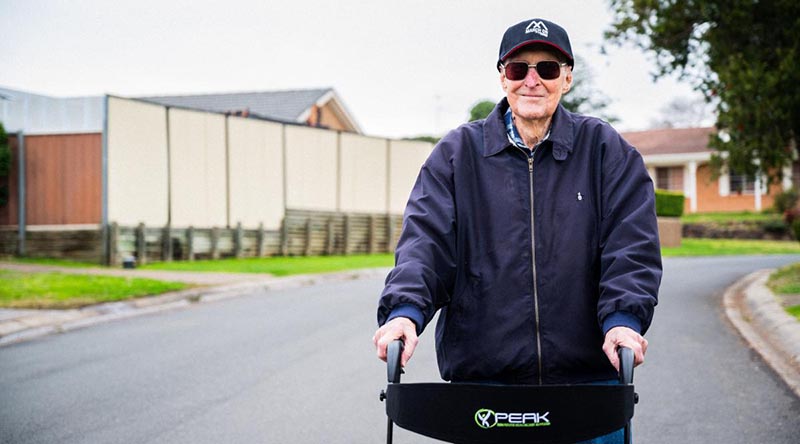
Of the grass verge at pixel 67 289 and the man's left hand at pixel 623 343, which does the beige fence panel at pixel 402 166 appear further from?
the man's left hand at pixel 623 343

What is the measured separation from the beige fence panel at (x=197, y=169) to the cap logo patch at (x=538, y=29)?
18025mm

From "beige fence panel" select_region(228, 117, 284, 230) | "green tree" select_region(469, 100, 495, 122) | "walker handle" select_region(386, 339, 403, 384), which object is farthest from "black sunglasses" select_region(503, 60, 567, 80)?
"green tree" select_region(469, 100, 495, 122)

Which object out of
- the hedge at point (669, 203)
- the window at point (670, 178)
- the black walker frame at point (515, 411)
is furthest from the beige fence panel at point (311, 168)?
the window at point (670, 178)

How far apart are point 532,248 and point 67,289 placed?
1164cm

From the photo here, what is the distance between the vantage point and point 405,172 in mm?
27703

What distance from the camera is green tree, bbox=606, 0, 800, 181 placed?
41.2 feet

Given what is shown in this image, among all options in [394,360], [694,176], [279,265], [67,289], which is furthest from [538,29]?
[694,176]

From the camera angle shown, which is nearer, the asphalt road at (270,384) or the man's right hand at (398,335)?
the man's right hand at (398,335)

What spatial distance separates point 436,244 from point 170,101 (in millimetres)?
39380

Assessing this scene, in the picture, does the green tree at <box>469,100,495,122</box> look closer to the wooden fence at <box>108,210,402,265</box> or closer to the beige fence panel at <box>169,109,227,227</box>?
the wooden fence at <box>108,210,402,265</box>

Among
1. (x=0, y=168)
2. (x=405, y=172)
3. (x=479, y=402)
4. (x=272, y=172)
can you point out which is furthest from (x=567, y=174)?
(x=405, y=172)

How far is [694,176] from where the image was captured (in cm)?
4119

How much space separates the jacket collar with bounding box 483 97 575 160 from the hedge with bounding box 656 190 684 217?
27907 mm

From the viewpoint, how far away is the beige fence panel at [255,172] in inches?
866
